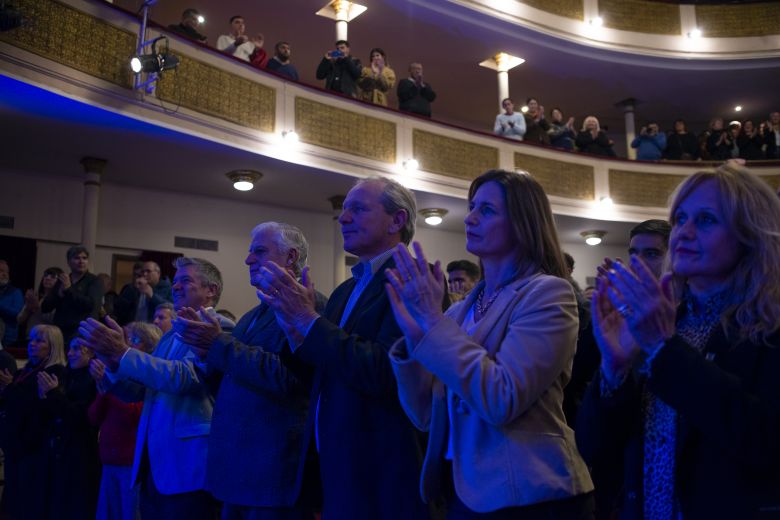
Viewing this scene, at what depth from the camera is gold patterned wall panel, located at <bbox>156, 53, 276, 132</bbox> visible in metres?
7.50

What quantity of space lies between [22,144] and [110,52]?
80.2 inches

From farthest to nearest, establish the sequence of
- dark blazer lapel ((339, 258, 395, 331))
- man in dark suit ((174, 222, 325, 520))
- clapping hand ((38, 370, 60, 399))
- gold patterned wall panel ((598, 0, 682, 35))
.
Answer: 1. gold patterned wall panel ((598, 0, 682, 35))
2. clapping hand ((38, 370, 60, 399))
3. man in dark suit ((174, 222, 325, 520))
4. dark blazer lapel ((339, 258, 395, 331))

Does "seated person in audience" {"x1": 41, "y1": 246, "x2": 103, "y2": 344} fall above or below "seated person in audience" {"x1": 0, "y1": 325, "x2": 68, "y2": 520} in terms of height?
above

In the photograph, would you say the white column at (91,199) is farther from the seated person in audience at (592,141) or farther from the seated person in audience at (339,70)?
the seated person in audience at (592,141)

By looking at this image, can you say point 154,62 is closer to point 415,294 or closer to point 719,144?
point 415,294

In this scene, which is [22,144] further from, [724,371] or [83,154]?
[724,371]

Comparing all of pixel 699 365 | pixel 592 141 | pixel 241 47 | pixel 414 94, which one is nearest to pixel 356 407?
pixel 699 365

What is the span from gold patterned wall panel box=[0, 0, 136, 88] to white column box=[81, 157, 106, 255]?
1968 millimetres

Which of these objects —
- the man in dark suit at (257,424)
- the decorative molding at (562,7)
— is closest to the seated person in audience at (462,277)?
the man in dark suit at (257,424)

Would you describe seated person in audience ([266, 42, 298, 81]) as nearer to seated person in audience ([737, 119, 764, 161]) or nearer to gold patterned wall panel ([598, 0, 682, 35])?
gold patterned wall panel ([598, 0, 682, 35])

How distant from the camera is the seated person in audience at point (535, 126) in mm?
11812

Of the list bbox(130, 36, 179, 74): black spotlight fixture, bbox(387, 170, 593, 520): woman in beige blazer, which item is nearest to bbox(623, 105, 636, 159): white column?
bbox(130, 36, 179, 74): black spotlight fixture

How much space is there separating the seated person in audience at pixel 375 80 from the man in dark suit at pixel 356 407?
806 centimetres

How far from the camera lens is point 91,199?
335 inches
